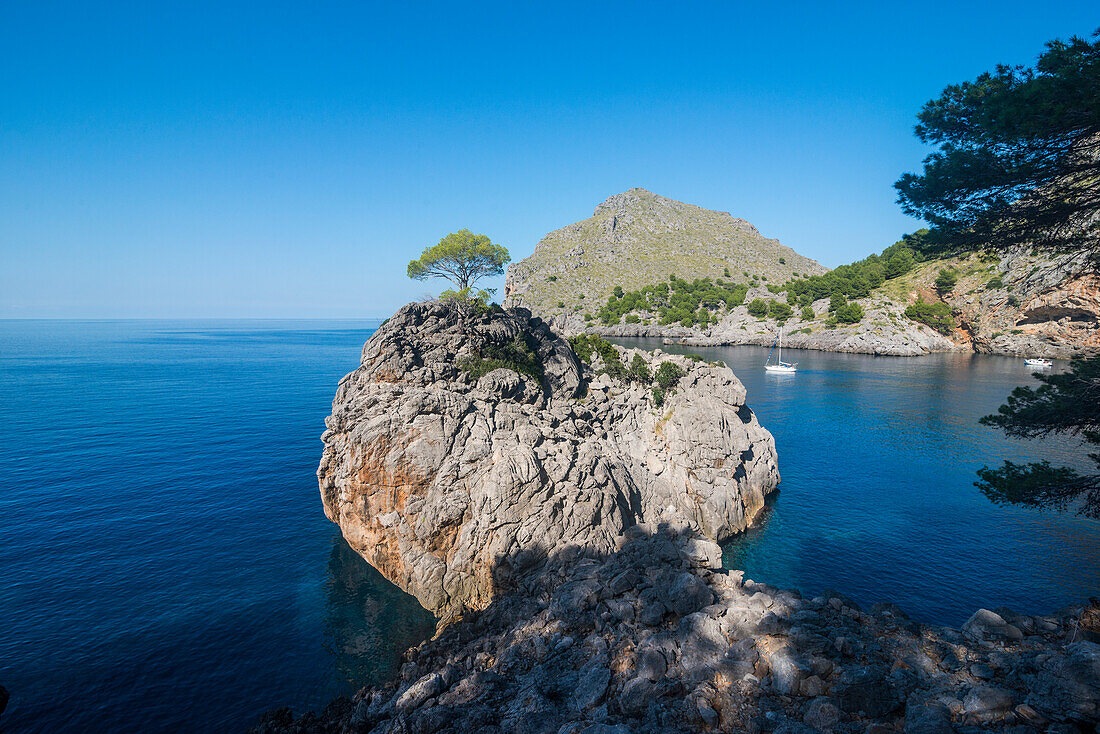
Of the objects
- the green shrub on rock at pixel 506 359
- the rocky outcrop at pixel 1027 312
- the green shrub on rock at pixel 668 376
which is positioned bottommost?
the green shrub on rock at pixel 668 376

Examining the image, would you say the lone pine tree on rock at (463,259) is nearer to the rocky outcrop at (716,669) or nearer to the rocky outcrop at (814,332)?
the rocky outcrop at (716,669)

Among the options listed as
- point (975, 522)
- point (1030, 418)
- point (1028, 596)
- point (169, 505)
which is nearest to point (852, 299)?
point (975, 522)

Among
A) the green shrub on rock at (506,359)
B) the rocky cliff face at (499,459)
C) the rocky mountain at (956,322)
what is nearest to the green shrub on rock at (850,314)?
the rocky mountain at (956,322)

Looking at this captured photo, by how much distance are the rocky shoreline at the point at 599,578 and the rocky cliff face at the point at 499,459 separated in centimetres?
16

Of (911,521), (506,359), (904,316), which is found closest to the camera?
(506,359)

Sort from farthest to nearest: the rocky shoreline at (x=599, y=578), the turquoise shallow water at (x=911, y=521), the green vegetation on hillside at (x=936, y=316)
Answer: the green vegetation on hillside at (x=936, y=316)
the turquoise shallow water at (x=911, y=521)
the rocky shoreline at (x=599, y=578)

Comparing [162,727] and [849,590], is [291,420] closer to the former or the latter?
[162,727]

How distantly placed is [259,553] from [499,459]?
21654 mm

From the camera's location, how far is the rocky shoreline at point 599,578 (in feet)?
48.6

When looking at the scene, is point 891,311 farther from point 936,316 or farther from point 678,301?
point 678,301

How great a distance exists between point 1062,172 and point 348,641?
41.6 m

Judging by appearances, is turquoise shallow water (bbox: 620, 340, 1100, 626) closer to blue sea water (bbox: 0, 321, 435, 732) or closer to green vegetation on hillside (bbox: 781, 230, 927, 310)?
blue sea water (bbox: 0, 321, 435, 732)

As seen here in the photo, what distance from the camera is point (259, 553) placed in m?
37.2

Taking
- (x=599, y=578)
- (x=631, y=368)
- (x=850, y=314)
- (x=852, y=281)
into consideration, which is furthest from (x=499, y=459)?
(x=852, y=281)
